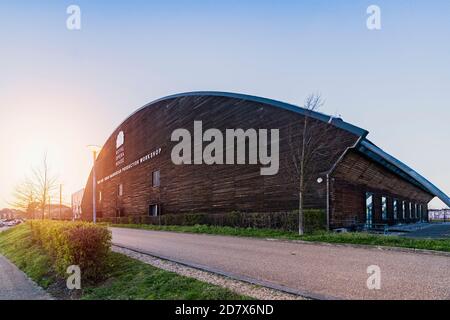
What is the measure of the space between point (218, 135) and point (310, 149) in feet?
34.4

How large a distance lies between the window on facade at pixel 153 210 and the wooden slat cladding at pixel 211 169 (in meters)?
0.68

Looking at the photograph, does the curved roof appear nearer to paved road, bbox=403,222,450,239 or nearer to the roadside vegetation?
paved road, bbox=403,222,450,239

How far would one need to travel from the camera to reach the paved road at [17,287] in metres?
10.3

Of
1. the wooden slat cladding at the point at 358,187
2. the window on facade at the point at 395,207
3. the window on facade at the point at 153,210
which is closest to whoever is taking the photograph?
the wooden slat cladding at the point at 358,187

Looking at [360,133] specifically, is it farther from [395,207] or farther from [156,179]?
[156,179]

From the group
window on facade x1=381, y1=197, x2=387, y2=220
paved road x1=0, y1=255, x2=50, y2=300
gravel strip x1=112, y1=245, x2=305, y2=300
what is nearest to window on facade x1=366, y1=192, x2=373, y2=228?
window on facade x1=381, y1=197, x2=387, y2=220

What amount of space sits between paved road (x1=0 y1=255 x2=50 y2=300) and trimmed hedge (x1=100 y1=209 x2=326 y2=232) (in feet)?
42.6

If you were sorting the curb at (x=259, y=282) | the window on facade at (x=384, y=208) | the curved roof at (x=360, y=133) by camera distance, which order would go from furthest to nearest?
the window on facade at (x=384, y=208)
the curved roof at (x=360, y=133)
the curb at (x=259, y=282)

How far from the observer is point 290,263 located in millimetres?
10227

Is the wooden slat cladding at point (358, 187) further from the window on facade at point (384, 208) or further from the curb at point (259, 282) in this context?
the curb at point (259, 282)

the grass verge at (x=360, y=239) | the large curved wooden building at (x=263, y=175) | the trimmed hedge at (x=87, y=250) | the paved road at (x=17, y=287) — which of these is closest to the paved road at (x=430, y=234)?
the large curved wooden building at (x=263, y=175)
